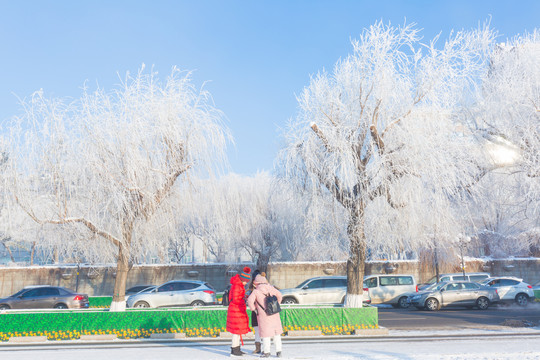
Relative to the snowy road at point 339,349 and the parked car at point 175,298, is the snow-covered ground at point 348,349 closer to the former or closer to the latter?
the snowy road at point 339,349

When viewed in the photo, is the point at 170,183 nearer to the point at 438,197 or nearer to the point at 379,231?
the point at 379,231

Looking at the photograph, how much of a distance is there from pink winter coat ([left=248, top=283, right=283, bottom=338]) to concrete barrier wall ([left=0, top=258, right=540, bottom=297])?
2281 cm

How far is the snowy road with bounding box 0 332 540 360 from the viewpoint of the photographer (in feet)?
29.4

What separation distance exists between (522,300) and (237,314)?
63.7ft

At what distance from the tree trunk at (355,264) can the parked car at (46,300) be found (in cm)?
1312

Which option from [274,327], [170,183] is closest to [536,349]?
[274,327]

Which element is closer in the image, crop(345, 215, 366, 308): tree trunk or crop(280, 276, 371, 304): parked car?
crop(345, 215, 366, 308): tree trunk

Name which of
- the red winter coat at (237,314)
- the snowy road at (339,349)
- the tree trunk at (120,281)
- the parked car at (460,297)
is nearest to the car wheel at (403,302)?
the parked car at (460,297)

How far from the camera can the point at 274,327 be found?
350 inches

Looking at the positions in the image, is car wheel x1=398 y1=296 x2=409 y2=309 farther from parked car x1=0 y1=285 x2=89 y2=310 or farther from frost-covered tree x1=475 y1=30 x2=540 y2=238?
parked car x1=0 y1=285 x2=89 y2=310

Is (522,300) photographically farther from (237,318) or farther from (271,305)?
(237,318)

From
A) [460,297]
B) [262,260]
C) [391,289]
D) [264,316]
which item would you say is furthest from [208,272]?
[264,316]

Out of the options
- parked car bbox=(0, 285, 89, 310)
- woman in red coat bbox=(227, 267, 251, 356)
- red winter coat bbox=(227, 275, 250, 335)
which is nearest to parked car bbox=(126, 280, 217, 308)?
parked car bbox=(0, 285, 89, 310)

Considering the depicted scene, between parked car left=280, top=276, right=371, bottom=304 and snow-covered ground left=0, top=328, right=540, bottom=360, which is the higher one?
→ parked car left=280, top=276, right=371, bottom=304
